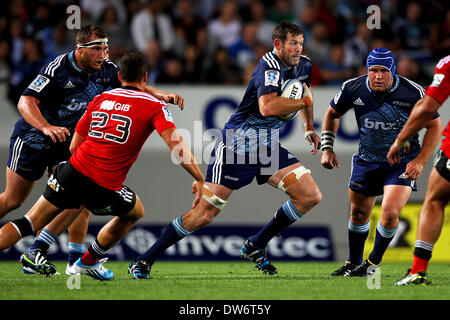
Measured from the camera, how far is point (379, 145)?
25.7 feet

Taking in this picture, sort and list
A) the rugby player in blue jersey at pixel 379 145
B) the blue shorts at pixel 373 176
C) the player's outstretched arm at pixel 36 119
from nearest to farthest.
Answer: the player's outstretched arm at pixel 36 119 → the rugby player in blue jersey at pixel 379 145 → the blue shorts at pixel 373 176

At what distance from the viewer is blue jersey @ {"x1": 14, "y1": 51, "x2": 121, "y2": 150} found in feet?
25.6

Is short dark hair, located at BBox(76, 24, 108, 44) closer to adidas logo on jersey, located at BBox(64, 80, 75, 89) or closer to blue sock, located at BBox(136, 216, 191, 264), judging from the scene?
adidas logo on jersey, located at BBox(64, 80, 75, 89)

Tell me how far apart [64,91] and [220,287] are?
9.21ft

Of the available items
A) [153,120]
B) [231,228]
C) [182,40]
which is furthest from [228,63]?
[153,120]

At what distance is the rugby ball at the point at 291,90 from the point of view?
302 inches

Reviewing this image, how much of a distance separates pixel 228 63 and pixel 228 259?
3.44 metres

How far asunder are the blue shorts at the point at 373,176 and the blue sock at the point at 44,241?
3.31m

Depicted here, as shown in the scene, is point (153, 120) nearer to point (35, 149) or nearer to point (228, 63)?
point (35, 149)

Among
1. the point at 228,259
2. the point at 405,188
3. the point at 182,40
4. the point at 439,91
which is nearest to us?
the point at 439,91

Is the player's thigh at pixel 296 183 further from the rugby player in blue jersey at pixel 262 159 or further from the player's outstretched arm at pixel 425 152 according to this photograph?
the player's outstretched arm at pixel 425 152

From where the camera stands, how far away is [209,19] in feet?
47.1

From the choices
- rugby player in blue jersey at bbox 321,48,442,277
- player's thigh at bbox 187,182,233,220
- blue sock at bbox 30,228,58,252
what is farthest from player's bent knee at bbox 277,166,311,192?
blue sock at bbox 30,228,58,252

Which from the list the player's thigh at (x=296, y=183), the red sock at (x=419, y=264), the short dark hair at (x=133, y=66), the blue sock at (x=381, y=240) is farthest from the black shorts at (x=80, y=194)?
the blue sock at (x=381, y=240)
